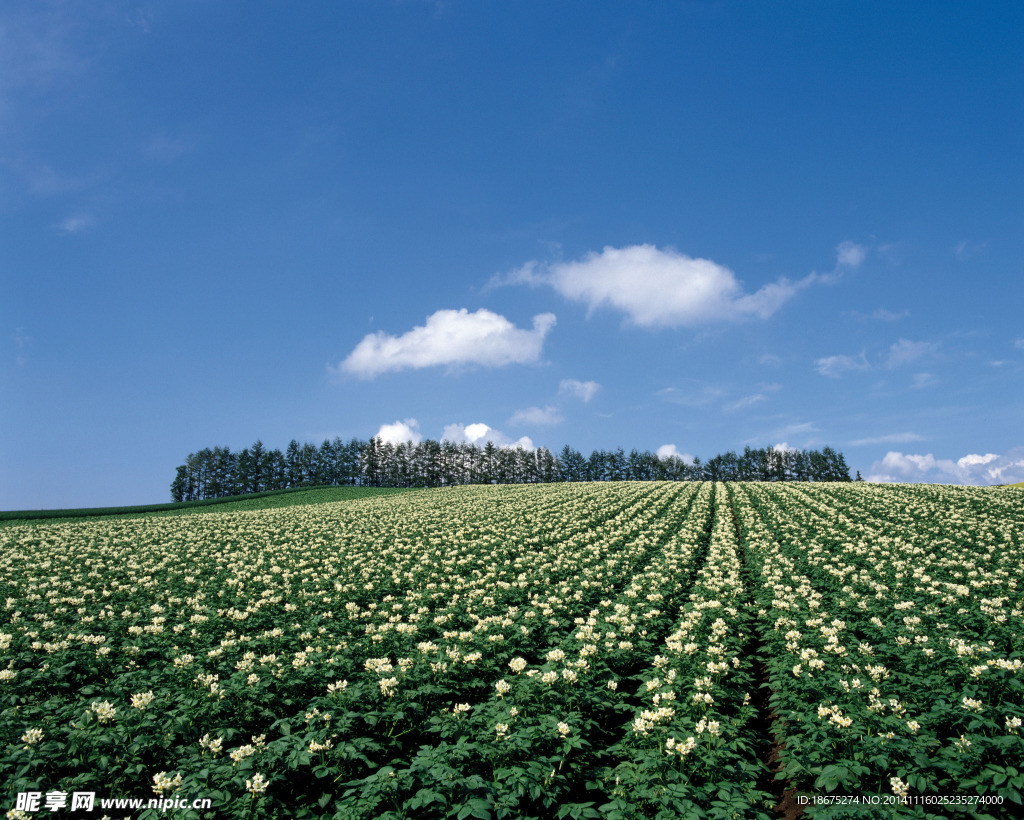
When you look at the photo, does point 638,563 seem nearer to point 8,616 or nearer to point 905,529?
point 905,529

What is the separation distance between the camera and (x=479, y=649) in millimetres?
9352

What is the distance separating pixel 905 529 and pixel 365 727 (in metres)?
27.9

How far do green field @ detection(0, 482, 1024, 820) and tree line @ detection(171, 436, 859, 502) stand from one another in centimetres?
11705

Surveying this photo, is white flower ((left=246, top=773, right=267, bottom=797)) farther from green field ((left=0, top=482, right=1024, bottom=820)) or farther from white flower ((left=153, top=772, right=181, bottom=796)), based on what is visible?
white flower ((left=153, top=772, right=181, bottom=796))

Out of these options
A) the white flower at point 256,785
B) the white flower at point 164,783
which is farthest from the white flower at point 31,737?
the white flower at point 256,785

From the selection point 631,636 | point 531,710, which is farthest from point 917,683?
point 531,710

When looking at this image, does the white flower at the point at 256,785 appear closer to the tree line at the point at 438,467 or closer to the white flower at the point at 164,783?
the white flower at the point at 164,783

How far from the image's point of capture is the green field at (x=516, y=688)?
543 cm

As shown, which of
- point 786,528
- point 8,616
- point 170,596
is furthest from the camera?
point 786,528

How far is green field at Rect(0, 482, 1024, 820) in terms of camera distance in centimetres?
543

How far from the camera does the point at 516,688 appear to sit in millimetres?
7695

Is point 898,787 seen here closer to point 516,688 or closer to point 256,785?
point 516,688

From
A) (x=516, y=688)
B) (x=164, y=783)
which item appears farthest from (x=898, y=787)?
(x=164, y=783)

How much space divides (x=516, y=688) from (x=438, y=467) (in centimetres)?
13033
